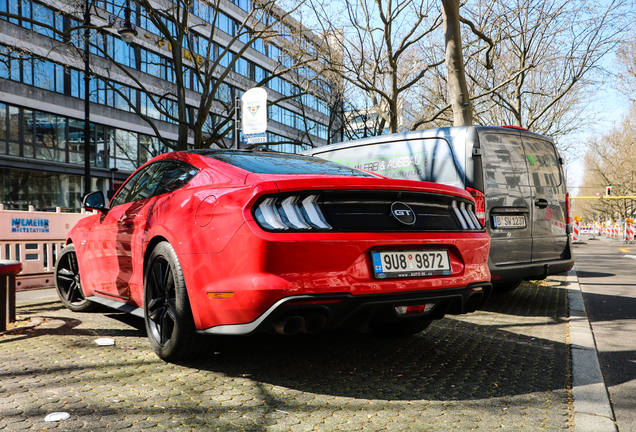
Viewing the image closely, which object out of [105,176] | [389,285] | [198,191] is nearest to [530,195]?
[389,285]

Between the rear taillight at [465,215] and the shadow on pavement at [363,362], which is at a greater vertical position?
the rear taillight at [465,215]

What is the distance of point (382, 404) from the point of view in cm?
290

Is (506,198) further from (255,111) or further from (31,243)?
(31,243)

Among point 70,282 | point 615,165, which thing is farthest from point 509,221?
point 615,165

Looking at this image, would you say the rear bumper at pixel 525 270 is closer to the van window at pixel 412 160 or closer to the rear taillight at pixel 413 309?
the van window at pixel 412 160

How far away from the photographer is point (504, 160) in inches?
246

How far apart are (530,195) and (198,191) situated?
14.8ft

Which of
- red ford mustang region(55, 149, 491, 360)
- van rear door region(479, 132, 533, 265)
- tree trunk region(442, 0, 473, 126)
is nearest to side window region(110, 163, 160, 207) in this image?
red ford mustang region(55, 149, 491, 360)

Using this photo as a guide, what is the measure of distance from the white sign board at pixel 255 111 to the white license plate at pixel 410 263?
22.0ft

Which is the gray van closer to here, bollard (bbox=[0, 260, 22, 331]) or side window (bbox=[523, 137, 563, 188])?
side window (bbox=[523, 137, 563, 188])

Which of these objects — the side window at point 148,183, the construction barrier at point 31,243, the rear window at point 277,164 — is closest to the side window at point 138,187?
the side window at point 148,183

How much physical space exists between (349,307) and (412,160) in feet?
13.6

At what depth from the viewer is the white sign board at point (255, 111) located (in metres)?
9.73

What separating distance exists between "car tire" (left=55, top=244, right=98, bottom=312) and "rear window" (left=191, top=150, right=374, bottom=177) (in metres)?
2.42
